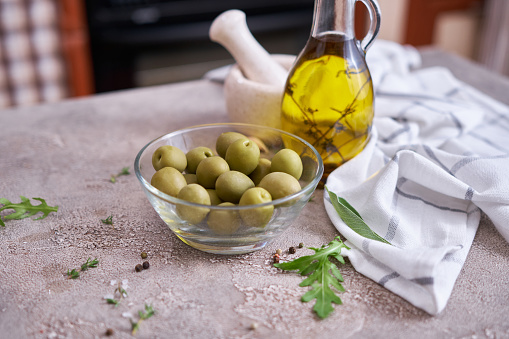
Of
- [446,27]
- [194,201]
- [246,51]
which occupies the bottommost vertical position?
[446,27]

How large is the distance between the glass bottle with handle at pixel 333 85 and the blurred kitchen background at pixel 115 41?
1242 mm

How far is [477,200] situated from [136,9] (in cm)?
151

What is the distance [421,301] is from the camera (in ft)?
1.85

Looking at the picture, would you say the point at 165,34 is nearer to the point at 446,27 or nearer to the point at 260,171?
the point at 260,171

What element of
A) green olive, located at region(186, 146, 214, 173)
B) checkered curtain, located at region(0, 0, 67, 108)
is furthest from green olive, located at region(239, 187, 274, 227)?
checkered curtain, located at region(0, 0, 67, 108)

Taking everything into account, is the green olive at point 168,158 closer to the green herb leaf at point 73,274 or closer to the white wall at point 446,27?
the green herb leaf at point 73,274

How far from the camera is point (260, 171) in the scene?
0.71 metres

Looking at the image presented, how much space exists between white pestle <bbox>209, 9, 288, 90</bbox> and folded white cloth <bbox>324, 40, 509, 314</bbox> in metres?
0.22

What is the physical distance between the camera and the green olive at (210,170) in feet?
2.20

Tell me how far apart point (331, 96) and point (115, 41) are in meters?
1.32

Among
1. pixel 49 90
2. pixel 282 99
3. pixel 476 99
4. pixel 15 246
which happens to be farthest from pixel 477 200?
pixel 49 90

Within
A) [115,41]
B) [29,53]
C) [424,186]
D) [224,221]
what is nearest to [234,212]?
[224,221]

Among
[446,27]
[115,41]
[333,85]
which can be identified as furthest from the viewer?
[446,27]

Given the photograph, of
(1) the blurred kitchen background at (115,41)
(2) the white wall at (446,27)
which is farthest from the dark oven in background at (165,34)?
(2) the white wall at (446,27)
